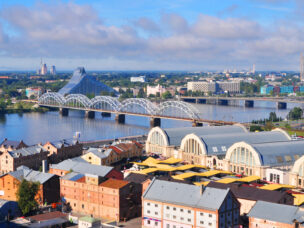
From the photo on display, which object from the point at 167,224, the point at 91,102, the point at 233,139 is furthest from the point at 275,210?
the point at 91,102

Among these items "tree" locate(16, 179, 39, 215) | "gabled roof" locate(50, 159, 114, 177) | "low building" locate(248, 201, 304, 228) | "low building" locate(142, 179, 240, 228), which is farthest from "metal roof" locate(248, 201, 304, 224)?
"tree" locate(16, 179, 39, 215)

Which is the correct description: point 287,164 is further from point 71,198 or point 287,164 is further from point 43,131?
point 43,131

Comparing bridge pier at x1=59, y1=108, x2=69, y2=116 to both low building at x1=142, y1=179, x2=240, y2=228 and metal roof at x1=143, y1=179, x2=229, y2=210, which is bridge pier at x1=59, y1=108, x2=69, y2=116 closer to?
metal roof at x1=143, y1=179, x2=229, y2=210

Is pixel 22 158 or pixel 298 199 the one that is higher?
pixel 22 158

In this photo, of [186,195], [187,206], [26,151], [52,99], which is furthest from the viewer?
[52,99]

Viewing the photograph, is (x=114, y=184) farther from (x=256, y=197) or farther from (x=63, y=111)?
(x=63, y=111)

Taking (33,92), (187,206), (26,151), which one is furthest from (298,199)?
(33,92)
